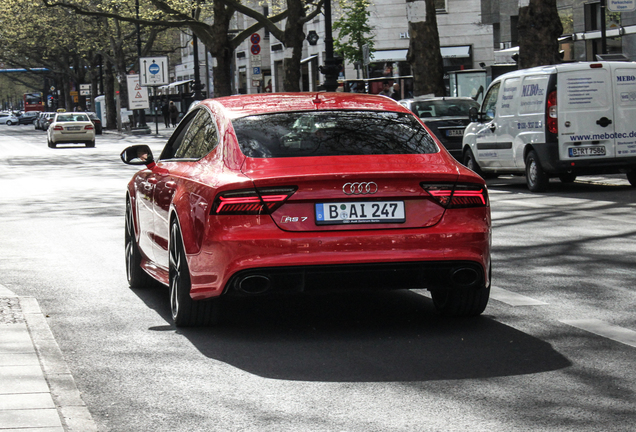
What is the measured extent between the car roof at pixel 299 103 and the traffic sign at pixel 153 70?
163 feet

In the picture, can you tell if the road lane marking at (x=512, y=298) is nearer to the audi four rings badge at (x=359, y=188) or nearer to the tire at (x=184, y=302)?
the audi four rings badge at (x=359, y=188)

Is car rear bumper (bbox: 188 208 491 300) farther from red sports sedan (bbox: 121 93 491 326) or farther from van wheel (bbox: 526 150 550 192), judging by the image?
van wheel (bbox: 526 150 550 192)

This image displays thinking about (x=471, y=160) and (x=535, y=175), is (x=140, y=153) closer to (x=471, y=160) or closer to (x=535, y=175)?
(x=535, y=175)

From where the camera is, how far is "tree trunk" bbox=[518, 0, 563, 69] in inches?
874

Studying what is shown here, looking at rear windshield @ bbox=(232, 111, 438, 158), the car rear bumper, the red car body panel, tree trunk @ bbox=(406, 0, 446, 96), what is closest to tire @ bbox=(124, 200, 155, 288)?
the red car body panel

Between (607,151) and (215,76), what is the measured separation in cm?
3023

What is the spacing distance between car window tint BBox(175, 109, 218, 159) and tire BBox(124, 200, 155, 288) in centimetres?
93

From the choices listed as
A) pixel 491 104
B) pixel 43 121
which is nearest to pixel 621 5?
pixel 491 104

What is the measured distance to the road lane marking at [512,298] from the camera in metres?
7.52

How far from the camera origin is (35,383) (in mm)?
5113

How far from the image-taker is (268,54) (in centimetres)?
8150

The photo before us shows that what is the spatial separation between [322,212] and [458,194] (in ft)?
2.65

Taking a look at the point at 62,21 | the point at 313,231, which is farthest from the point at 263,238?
the point at 62,21

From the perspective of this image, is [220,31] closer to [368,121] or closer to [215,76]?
[215,76]
